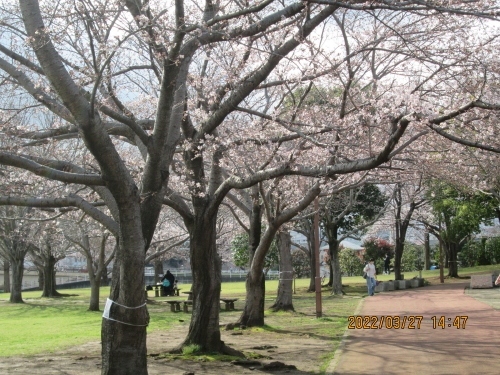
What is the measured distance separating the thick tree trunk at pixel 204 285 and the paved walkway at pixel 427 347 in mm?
2387

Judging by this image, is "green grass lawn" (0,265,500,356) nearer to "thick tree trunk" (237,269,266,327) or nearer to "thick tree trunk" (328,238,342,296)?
"thick tree trunk" (237,269,266,327)

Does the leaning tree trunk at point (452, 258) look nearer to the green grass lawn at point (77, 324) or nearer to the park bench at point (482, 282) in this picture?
the park bench at point (482, 282)

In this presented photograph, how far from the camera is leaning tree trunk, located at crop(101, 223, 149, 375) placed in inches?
304

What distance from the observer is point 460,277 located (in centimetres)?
3594

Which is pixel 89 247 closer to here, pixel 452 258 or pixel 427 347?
pixel 427 347

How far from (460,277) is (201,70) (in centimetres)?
2711

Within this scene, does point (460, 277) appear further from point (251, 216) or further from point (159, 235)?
point (251, 216)

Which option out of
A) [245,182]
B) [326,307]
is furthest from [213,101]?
[326,307]

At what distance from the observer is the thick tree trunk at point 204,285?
1118cm

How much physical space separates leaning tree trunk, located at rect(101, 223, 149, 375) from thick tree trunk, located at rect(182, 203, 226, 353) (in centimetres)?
322
